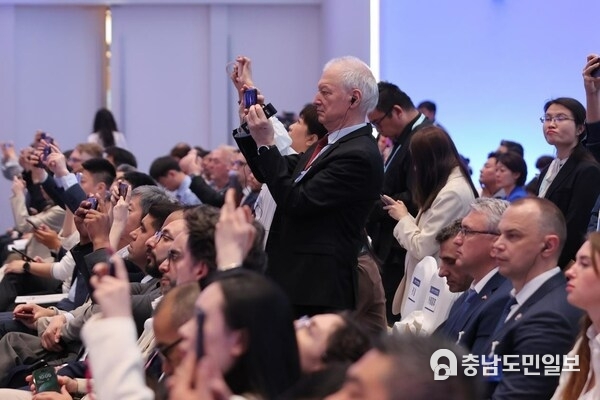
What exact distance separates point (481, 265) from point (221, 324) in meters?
1.82

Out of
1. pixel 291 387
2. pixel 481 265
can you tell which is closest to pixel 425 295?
pixel 481 265

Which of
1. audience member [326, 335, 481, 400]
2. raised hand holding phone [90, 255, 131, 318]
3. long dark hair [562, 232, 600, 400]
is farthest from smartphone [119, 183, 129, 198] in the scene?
audience member [326, 335, 481, 400]

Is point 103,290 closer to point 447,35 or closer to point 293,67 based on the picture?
point 447,35

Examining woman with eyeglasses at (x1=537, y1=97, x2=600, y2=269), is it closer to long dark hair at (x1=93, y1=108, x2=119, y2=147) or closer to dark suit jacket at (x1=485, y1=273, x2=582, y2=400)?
dark suit jacket at (x1=485, y1=273, x2=582, y2=400)

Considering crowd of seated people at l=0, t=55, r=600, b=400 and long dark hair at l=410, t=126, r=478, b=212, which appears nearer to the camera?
crowd of seated people at l=0, t=55, r=600, b=400

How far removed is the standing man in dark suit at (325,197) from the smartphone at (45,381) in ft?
2.55

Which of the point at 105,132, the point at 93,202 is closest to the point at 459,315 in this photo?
the point at 93,202

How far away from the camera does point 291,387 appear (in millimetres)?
2090

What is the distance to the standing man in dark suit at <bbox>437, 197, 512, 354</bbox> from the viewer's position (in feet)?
11.3

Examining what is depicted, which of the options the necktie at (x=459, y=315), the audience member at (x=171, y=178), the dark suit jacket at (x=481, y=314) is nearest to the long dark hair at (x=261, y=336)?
the dark suit jacket at (x=481, y=314)

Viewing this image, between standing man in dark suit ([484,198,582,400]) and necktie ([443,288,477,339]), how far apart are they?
215 millimetres

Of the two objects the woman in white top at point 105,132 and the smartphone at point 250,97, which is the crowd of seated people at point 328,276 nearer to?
the smartphone at point 250,97

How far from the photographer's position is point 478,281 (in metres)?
3.68

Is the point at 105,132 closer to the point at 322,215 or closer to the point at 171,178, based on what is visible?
the point at 171,178
